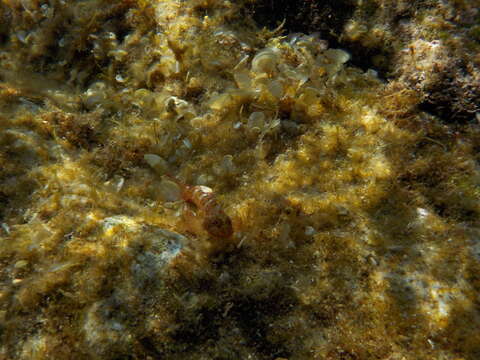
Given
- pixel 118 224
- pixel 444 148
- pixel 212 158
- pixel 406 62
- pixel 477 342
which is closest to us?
pixel 477 342

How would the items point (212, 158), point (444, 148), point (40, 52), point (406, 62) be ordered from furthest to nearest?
point (40, 52), point (406, 62), point (212, 158), point (444, 148)

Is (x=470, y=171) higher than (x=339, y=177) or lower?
higher

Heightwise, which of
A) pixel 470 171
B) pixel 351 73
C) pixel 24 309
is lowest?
pixel 24 309

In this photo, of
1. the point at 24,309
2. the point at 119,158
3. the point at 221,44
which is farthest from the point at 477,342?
the point at 221,44

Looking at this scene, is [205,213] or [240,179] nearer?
[205,213]

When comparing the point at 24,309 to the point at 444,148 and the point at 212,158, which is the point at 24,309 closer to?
the point at 212,158

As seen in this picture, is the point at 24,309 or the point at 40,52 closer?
the point at 24,309

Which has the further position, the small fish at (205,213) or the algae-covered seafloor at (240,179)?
the small fish at (205,213)

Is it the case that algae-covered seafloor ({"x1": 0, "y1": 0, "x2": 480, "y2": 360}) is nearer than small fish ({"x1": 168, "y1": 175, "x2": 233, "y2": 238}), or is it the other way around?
algae-covered seafloor ({"x1": 0, "y1": 0, "x2": 480, "y2": 360})
